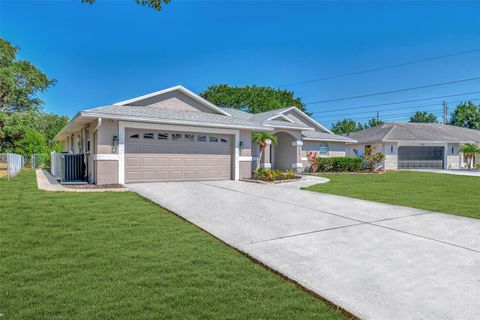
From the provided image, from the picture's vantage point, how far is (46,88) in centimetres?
3528

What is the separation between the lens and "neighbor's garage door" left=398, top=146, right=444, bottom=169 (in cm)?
3288

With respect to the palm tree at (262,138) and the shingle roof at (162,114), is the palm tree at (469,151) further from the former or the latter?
the shingle roof at (162,114)

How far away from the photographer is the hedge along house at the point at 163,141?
12.9 m

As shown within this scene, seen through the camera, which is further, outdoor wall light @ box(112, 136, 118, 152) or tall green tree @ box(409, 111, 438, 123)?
tall green tree @ box(409, 111, 438, 123)

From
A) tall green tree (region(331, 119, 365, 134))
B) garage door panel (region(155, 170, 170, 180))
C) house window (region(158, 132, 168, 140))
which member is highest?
tall green tree (region(331, 119, 365, 134))

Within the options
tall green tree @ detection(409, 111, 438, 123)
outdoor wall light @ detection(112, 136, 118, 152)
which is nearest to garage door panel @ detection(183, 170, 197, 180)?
outdoor wall light @ detection(112, 136, 118, 152)

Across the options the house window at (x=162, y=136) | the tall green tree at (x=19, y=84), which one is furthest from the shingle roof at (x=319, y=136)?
the tall green tree at (x=19, y=84)

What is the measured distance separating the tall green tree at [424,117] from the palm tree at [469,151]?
35.1 metres

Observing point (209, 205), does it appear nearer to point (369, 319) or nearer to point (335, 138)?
point (369, 319)

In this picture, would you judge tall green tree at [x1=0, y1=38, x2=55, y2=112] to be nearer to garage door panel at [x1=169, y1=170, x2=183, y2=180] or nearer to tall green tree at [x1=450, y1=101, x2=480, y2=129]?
garage door panel at [x1=169, y1=170, x2=183, y2=180]

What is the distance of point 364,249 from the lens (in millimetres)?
4828

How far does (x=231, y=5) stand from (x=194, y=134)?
7.40 m

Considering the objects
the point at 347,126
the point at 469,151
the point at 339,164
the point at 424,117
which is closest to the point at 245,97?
the point at 339,164

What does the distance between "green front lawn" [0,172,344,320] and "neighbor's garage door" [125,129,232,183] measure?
7.22 m
